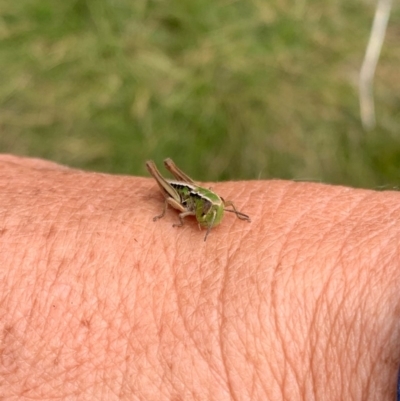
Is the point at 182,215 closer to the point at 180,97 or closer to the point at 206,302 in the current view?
the point at 206,302

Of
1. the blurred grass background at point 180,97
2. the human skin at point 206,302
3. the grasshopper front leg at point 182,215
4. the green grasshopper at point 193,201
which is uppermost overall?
the blurred grass background at point 180,97

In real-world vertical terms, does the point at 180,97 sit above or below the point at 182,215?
above

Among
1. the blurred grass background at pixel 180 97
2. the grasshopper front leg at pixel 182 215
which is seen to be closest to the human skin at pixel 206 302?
the grasshopper front leg at pixel 182 215

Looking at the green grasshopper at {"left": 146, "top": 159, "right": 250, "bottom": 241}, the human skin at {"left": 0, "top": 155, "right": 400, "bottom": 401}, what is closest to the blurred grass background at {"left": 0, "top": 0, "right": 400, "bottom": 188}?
the green grasshopper at {"left": 146, "top": 159, "right": 250, "bottom": 241}

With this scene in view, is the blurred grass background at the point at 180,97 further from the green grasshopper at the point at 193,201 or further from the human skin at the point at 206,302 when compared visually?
the human skin at the point at 206,302

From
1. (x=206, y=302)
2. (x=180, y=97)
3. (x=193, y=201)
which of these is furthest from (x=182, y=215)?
(x=180, y=97)

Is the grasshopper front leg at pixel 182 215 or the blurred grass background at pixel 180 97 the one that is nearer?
the grasshopper front leg at pixel 182 215
